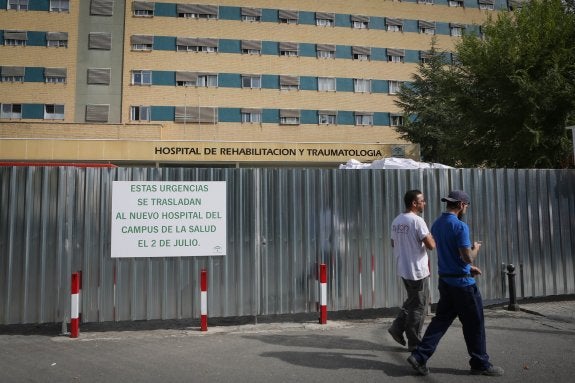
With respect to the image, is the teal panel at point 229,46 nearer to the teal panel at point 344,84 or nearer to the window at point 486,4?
the teal panel at point 344,84

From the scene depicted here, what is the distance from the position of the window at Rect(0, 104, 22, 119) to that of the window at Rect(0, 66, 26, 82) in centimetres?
181

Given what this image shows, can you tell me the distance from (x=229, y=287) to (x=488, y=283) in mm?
4174

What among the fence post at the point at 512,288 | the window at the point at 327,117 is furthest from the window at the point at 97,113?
the fence post at the point at 512,288

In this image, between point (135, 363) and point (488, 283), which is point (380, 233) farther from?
point (135, 363)

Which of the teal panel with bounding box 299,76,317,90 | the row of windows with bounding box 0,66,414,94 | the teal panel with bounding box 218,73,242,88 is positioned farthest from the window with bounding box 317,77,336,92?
the teal panel with bounding box 218,73,242,88

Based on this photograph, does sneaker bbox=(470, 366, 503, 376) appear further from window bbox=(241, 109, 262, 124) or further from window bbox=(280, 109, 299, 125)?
window bbox=(280, 109, 299, 125)

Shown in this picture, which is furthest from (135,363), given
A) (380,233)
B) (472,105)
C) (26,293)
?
(472,105)

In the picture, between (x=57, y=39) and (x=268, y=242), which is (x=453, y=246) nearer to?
(x=268, y=242)

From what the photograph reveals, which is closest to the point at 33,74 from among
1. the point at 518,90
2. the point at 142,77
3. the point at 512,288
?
the point at 142,77

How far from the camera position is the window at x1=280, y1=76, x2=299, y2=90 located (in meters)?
34.4

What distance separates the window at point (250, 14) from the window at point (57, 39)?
41.7ft

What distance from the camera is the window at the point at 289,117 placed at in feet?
112

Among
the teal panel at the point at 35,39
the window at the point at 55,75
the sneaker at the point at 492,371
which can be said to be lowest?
the sneaker at the point at 492,371

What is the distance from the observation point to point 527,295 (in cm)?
755
